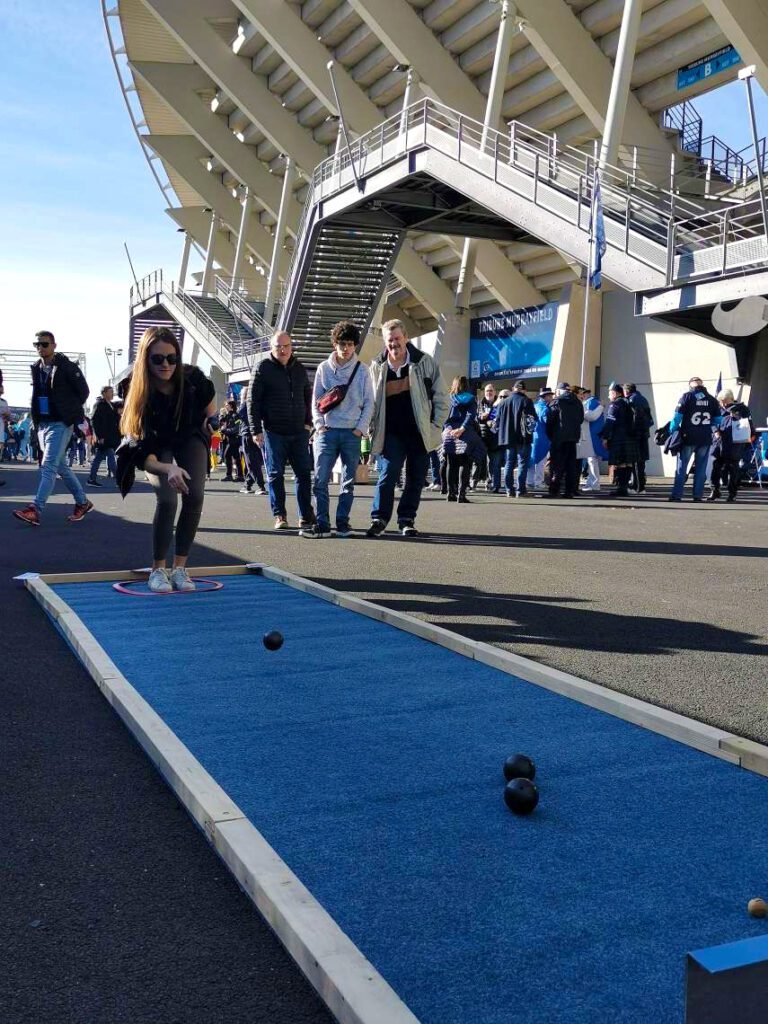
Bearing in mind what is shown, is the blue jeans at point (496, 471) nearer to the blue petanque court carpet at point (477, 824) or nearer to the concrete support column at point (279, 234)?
the blue petanque court carpet at point (477, 824)

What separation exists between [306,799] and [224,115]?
4911 centimetres

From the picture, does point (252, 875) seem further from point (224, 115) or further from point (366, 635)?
point (224, 115)

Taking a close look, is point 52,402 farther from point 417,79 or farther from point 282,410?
point 417,79

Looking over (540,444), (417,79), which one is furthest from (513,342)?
(540,444)

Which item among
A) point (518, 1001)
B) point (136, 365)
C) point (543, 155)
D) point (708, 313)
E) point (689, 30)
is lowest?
point (518, 1001)

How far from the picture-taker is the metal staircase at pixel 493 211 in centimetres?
1914

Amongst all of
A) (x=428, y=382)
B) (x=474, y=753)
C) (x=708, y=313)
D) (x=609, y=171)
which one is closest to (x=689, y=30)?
(x=609, y=171)

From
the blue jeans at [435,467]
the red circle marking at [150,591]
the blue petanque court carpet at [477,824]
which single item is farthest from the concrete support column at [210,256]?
the blue petanque court carpet at [477,824]

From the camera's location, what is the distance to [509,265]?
34.7 m

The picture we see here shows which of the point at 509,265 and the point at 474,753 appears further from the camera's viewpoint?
the point at 509,265

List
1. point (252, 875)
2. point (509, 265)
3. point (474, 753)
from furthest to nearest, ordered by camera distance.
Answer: point (509, 265) < point (474, 753) < point (252, 875)

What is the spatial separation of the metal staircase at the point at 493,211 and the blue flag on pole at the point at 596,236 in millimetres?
389

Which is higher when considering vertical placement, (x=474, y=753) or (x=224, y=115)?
(x=224, y=115)

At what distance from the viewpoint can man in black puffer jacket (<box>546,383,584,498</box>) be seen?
1791cm
